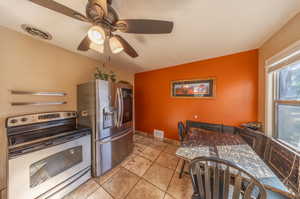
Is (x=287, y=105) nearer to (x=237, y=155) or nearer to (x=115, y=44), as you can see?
(x=237, y=155)

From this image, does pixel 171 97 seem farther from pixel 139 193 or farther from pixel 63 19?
pixel 63 19

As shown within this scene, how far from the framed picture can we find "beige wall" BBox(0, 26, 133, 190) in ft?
7.54

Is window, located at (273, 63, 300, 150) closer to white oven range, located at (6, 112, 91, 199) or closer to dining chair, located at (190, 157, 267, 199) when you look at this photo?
dining chair, located at (190, 157, 267, 199)

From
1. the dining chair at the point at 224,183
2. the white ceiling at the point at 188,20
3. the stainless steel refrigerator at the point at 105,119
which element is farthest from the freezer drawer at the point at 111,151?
the white ceiling at the point at 188,20

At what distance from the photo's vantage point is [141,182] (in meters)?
1.52

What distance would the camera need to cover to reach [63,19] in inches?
47.0

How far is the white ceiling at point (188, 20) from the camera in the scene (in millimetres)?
995

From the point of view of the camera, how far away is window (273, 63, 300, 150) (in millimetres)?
1180

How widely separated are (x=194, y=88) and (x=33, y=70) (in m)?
3.10

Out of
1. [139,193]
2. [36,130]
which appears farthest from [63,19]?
[139,193]

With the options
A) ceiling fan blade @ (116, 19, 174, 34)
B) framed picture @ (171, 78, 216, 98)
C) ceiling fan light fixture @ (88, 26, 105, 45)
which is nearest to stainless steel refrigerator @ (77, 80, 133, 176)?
ceiling fan light fixture @ (88, 26, 105, 45)

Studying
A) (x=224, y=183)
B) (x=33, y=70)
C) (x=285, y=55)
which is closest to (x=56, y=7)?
(x=33, y=70)

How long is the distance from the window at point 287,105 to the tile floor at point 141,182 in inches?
58.6

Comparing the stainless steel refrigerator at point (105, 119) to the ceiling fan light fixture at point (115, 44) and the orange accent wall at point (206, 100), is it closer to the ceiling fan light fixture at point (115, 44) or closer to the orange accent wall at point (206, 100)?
the ceiling fan light fixture at point (115, 44)
